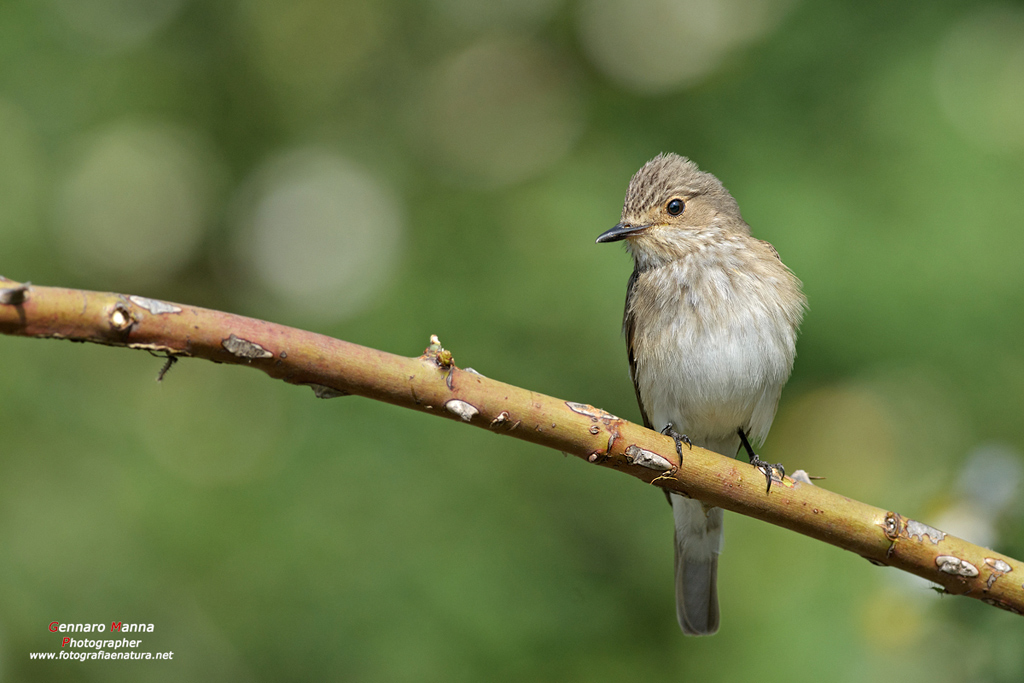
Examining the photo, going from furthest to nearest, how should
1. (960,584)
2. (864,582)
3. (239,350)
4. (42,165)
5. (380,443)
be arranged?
1. (42,165)
2. (380,443)
3. (864,582)
4. (960,584)
5. (239,350)

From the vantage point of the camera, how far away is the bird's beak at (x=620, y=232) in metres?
4.15

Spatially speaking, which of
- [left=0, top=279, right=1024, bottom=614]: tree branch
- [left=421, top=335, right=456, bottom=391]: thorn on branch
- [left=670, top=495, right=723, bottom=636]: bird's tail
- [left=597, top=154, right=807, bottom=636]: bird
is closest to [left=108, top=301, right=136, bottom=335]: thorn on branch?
[left=0, top=279, right=1024, bottom=614]: tree branch

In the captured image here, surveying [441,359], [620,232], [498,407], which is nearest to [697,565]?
[620,232]

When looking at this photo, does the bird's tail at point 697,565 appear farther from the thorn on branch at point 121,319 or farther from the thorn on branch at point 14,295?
the thorn on branch at point 14,295

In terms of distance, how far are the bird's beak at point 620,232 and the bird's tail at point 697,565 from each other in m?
1.32

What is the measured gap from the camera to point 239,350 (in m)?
2.01

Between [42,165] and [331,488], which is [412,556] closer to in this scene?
[331,488]

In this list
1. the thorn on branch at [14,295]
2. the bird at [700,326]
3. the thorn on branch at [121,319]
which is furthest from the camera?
the bird at [700,326]

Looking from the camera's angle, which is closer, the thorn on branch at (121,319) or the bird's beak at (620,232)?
the thorn on branch at (121,319)

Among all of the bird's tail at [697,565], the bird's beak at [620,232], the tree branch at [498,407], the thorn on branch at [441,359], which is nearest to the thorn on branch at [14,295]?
the tree branch at [498,407]

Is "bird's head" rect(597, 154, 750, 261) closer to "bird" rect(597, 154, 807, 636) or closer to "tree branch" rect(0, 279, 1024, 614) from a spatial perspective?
"bird" rect(597, 154, 807, 636)

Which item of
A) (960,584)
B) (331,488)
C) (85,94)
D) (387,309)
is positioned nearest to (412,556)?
(331,488)

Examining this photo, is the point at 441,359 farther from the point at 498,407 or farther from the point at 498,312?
the point at 498,312

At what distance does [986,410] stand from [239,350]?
457 cm
